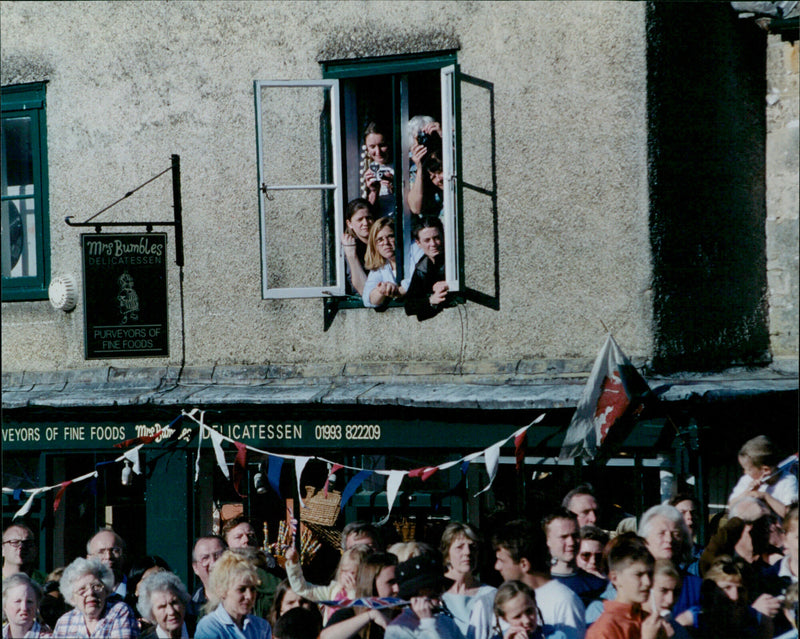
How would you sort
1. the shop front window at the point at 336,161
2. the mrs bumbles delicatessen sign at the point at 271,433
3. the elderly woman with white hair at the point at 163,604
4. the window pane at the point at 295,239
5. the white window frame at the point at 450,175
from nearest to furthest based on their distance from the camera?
the elderly woman with white hair at the point at 163,604 → the white window frame at the point at 450,175 → the mrs bumbles delicatessen sign at the point at 271,433 → the shop front window at the point at 336,161 → the window pane at the point at 295,239

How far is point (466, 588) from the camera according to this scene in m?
7.86

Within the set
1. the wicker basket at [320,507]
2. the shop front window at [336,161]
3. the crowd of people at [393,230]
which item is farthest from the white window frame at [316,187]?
the wicker basket at [320,507]

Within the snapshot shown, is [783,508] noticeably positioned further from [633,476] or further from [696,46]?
[696,46]

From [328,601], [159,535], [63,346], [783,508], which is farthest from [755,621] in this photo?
[63,346]

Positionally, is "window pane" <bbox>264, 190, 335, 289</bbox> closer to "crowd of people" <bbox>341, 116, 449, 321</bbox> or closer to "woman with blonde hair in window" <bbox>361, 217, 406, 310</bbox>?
"crowd of people" <bbox>341, 116, 449, 321</bbox>

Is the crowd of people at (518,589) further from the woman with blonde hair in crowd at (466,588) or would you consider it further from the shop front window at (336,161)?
the shop front window at (336,161)

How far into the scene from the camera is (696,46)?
10.4 metres

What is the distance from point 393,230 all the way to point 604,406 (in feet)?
8.00

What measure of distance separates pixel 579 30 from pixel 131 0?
4195 millimetres

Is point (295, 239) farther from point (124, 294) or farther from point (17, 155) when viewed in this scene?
point (17, 155)

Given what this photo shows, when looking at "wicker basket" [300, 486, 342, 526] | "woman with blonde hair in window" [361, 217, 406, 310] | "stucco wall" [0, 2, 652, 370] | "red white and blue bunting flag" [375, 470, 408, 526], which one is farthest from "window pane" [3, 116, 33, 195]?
"red white and blue bunting flag" [375, 470, 408, 526]

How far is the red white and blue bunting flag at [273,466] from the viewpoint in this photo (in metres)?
9.89

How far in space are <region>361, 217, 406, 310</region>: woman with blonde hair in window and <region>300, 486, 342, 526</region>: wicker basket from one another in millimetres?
1659

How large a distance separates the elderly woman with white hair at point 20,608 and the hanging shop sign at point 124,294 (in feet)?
11.6
